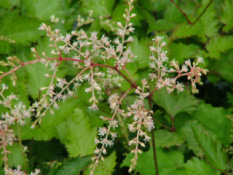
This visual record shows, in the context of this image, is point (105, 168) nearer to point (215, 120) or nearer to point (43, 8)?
point (215, 120)

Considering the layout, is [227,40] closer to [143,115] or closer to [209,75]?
[209,75]

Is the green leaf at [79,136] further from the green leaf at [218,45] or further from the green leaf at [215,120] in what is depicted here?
the green leaf at [218,45]

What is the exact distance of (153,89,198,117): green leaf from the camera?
1470mm

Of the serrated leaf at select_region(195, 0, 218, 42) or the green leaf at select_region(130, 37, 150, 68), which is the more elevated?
the serrated leaf at select_region(195, 0, 218, 42)

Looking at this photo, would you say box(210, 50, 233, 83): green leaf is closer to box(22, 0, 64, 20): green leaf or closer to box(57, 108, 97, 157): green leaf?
box(57, 108, 97, 157): green leaf

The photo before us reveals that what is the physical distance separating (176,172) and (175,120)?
36 cm

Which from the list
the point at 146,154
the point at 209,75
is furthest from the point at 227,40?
the point at 146,154

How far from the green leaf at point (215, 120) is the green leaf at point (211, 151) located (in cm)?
35

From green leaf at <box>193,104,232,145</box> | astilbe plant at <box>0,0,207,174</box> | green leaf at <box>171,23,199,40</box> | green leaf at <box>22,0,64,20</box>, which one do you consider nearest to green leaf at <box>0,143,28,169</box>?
astilbe plant at <box>0,0,207,174</box>

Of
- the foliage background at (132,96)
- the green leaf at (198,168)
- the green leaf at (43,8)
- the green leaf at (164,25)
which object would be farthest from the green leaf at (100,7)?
the green leaf at (198,168)

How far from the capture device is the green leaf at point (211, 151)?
3.58 feet

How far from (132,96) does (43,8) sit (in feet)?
2.84

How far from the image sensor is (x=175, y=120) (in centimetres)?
150

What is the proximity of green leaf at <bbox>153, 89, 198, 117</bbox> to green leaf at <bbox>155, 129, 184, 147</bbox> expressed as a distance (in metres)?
0.13
